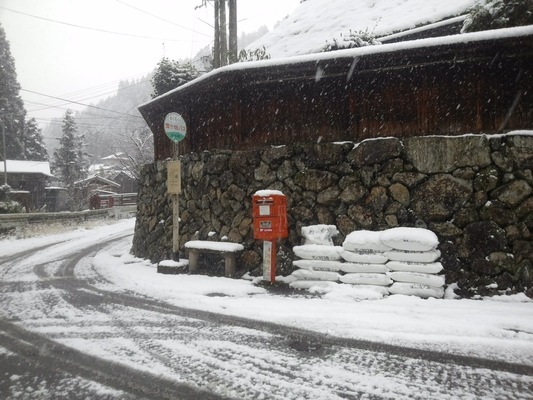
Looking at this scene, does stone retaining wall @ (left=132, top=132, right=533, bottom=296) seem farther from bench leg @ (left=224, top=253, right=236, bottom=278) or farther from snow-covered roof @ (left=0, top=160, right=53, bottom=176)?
snow-covered roof @ (left=0, top=160, right=53, bottom=176)

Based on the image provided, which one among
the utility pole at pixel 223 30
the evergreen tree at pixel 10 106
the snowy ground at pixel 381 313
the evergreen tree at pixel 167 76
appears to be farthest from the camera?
the evergreen tree at pixel 10 106

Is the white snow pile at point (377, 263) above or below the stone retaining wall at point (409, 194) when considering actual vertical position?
below

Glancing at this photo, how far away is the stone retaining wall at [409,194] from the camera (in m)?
5.11

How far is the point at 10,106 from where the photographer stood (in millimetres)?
36719

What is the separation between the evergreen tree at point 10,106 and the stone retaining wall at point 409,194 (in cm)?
3835

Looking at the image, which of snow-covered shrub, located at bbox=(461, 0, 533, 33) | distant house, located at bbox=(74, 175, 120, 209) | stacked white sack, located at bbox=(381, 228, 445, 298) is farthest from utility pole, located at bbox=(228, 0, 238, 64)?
distant house, located at bbox=(74, 175, 120, 209)

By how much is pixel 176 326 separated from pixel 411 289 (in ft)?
11.0

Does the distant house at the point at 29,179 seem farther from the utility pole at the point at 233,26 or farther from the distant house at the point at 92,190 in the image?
the utility pole at the point at 233,26

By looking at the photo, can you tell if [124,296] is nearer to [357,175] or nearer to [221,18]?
[357,175]

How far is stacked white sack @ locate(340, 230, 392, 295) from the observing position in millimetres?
5211

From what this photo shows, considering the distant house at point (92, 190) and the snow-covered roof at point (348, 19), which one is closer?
the snow-covered roof at point (348, 19)

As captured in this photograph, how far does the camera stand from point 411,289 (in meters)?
5.00

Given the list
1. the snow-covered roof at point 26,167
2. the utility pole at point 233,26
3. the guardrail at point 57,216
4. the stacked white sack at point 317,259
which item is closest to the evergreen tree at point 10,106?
the snow-covered roof at point 26,167

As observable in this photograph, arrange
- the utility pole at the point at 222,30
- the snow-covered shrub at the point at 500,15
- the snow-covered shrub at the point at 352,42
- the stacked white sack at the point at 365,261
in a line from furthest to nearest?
1. the utility pole at the point at 222,30
2. the snow-covered shrub at the point at 352,42
3. the snow-covered shrub at the point at 500,15
4. the stacked white sack at the point at 365,261
